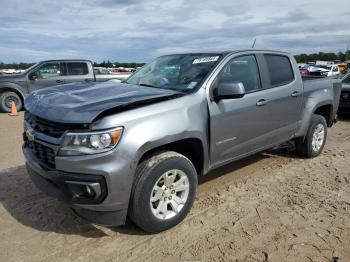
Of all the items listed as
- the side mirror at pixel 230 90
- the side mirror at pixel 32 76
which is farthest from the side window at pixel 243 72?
the side mirror at pixel 32 76

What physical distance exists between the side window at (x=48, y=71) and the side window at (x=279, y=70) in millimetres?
9484

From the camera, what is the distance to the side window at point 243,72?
4316 mm

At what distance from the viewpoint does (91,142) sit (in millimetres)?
3109

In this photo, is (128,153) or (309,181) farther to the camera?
(309,181)

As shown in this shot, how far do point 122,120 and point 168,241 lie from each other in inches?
49.6

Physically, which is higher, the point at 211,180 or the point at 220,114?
the point at 220,114

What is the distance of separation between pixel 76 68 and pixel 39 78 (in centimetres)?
132

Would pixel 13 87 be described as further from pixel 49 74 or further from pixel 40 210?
pixel 40 210

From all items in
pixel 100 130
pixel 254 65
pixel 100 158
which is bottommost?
pixel 100 158

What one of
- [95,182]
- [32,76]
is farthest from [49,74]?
[95,182]

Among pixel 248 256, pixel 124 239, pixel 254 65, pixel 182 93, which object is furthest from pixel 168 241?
pixel 254 65

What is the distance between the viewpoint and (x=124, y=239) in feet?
11.6

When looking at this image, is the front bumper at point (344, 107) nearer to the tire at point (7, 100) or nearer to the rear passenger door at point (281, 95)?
the rear passenger door at point (281, 95)

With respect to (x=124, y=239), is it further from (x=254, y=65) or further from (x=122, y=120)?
(x=254, y=65)
